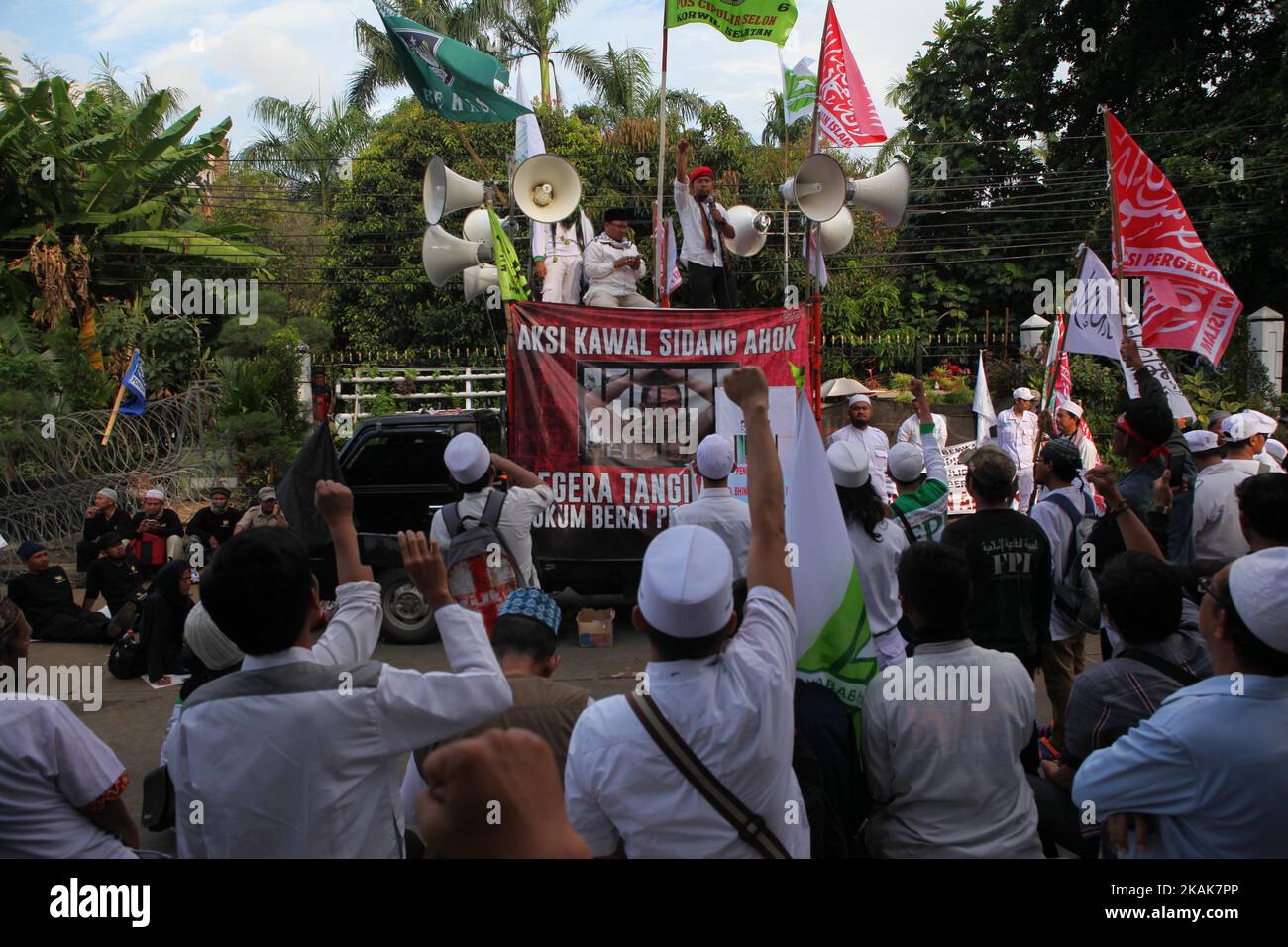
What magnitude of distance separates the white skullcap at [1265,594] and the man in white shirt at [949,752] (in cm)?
72

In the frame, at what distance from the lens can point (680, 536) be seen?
2.07m

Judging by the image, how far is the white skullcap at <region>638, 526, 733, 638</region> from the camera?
198cm

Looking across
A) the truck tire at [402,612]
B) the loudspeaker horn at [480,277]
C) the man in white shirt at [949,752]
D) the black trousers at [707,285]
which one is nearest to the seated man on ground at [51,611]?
the truck tire at [402,612]

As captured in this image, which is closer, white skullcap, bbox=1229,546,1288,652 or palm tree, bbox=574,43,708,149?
white skullcap, bbox=1229,546,1288,652

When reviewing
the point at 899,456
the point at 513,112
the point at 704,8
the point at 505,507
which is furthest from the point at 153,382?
the point at 899,456

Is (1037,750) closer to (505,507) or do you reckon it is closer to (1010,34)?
(505,507)

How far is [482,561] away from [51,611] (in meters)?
5.84

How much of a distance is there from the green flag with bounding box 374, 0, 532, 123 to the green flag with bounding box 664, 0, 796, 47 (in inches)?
65.0

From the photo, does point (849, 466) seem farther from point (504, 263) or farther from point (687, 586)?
point (504, 263)

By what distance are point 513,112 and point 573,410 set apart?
2.68 meters

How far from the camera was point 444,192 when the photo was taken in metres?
8.88

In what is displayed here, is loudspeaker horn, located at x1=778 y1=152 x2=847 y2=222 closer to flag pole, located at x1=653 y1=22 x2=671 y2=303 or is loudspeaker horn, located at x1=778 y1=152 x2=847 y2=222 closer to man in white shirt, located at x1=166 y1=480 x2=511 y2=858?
flag pole, located at x1=653 y1=22 x2=671 y2=303

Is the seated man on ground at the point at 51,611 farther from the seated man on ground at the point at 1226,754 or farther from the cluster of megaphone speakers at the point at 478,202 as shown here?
the seated man on ground at the point at 1226,754

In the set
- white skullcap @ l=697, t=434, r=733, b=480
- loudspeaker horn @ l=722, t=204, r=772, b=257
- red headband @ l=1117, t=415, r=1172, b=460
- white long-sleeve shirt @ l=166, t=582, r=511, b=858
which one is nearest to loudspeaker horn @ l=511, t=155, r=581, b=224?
loudspeaker horn @ l=722, t=204, r=772, b=257
